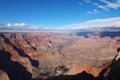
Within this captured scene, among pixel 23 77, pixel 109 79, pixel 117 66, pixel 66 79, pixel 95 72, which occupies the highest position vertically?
pixel 117 66

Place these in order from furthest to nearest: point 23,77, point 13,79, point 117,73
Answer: point 23,77 < point 13,79 < point 117,73

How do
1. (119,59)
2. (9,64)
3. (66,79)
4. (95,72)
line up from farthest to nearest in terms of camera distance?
(9,64), (95,72), (66,79), (119,59)

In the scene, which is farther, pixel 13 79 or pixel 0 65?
pixel 0 65

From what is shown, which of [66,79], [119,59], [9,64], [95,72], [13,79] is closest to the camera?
[119,59]

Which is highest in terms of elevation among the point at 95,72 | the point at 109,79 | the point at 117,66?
the point at 117,66

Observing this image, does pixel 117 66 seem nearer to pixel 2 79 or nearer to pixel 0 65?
pixel 2 79

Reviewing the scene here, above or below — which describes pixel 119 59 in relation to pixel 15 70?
above

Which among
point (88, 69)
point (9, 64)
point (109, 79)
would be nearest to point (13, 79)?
point (9, 64)

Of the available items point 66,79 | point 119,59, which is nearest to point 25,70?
point 66,79

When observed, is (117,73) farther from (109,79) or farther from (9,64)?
(9,64)
